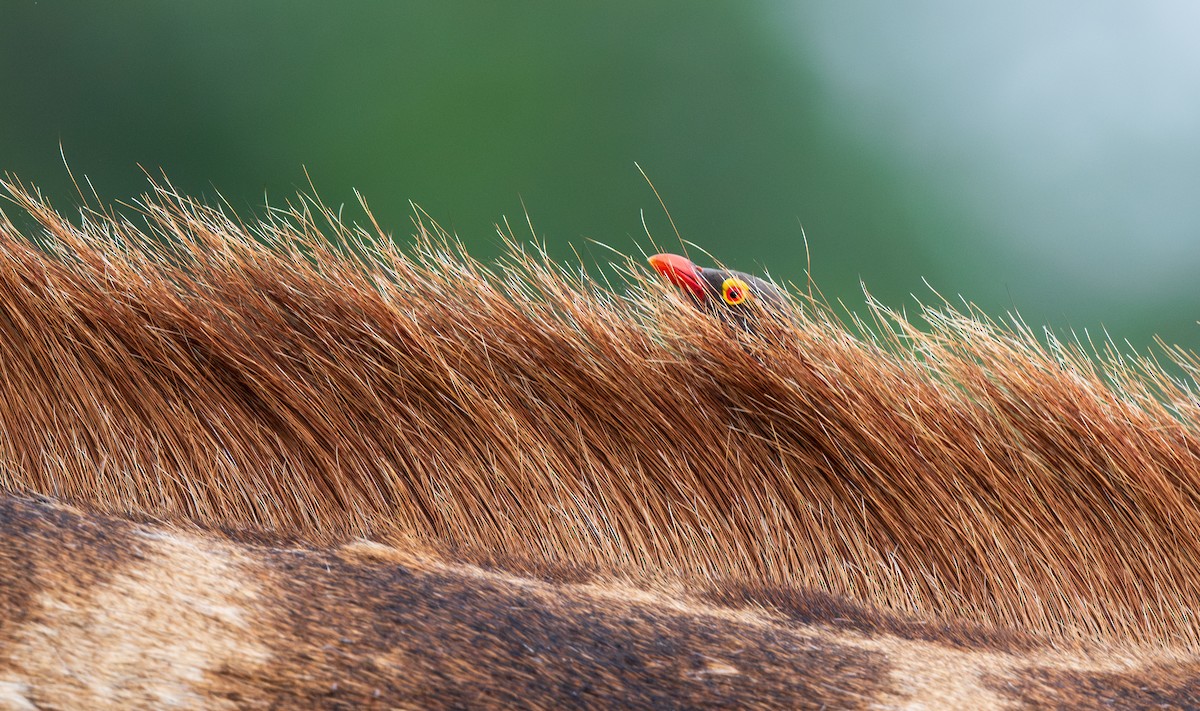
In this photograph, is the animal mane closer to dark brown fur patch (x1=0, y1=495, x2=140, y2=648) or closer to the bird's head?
the bird's head

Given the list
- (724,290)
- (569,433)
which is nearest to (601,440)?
(569,433)

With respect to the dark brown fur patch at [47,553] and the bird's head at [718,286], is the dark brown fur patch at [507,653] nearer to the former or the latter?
the dark brown fur patch at [47,553]

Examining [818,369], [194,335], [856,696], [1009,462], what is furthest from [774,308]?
[194,335]

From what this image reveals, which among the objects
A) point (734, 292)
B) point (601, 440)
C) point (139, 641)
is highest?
point (734, 292)

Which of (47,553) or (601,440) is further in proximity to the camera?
(601,440)

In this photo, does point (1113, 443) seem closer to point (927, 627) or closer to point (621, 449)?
point (927, 627)

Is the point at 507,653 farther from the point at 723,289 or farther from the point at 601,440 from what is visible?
the point at 723,289

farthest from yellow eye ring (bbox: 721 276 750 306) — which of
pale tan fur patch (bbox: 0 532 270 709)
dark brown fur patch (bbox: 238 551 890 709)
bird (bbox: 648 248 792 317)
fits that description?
pale tan fur patch (bbox: 0 532 270 709)
